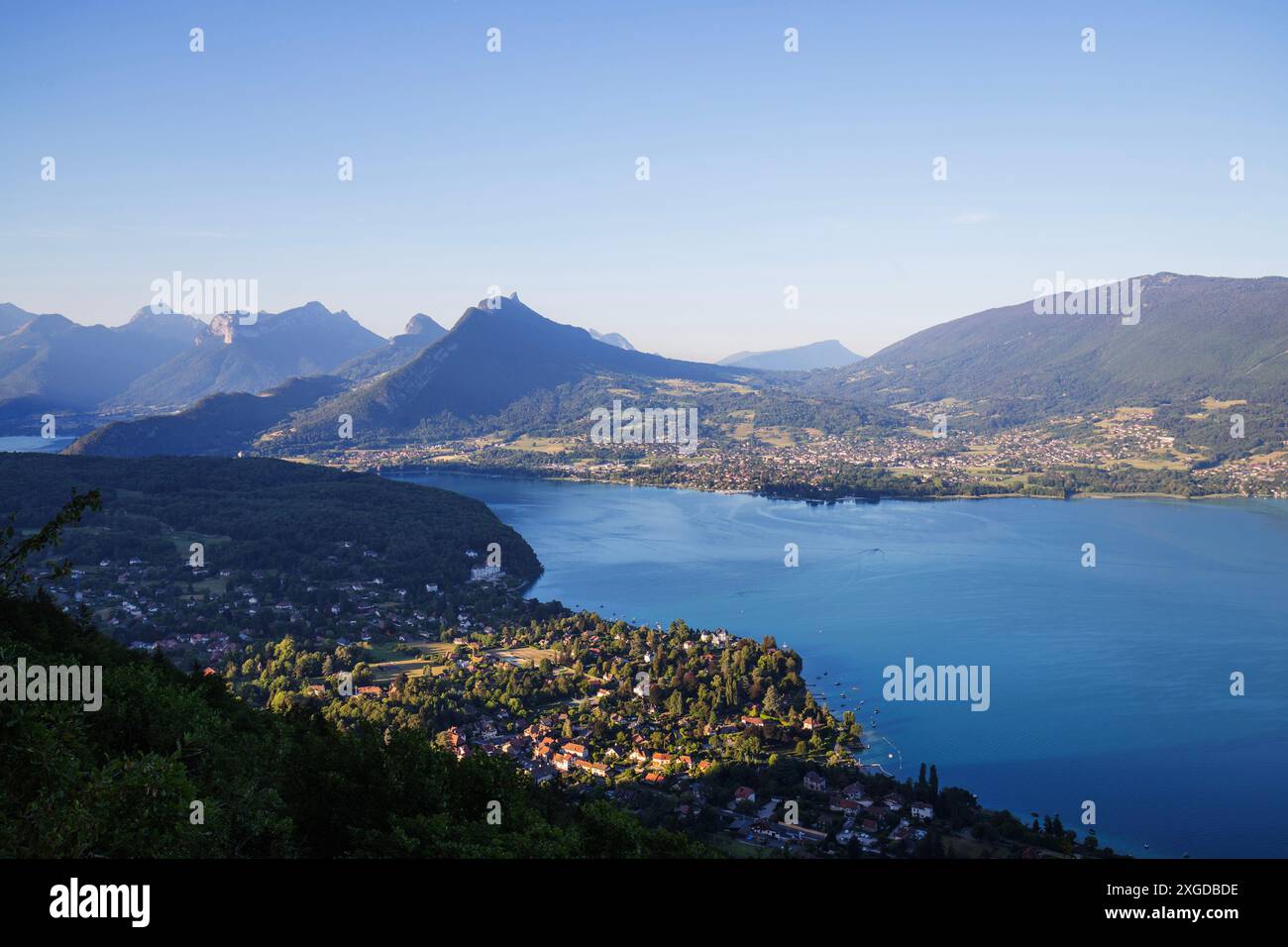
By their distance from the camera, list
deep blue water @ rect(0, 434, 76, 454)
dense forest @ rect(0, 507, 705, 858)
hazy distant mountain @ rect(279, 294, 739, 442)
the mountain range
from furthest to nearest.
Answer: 1. hazy distant mountain @ rect(279, 294, 739, 442)
2. the mountain range
3. deep blue water @ rect(0, 434, 76, 454)
4. dense forest @ rect(0, 507, 705, 858)

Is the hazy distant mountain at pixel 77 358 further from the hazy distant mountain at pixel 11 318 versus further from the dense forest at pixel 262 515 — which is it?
the dense forest at pixel 262 515

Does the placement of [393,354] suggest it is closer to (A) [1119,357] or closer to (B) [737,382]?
(B) [737,382]

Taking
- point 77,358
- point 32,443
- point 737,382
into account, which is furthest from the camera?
point 77,358

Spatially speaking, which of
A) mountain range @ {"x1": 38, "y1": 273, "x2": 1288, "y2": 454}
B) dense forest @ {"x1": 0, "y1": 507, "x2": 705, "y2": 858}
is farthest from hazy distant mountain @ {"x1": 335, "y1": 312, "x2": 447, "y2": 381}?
dense forest @ {"x1": 0, "y1": 507, "x2": 705, "y2": 858}

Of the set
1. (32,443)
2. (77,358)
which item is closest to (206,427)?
(32,443)

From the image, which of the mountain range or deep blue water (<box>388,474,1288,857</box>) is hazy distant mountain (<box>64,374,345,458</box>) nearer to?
the mountain range

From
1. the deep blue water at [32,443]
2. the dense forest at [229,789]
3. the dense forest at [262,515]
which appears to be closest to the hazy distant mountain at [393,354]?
the deep blue water at [32,443]

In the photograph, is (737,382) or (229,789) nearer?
(229,789)
